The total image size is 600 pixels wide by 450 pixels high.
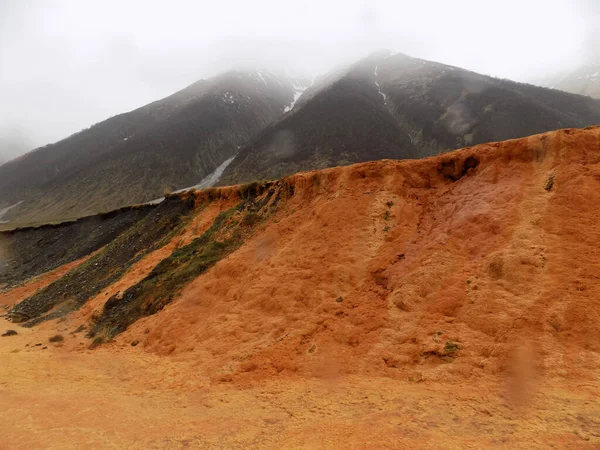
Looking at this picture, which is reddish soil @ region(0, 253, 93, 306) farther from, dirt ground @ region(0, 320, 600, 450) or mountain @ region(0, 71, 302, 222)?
mountain @ region(0, 71, 302, 222)

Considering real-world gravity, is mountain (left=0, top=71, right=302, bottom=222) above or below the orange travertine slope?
above

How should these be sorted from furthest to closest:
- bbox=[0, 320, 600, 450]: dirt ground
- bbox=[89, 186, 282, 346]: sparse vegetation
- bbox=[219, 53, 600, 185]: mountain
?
1. bbox=[219, 53, 600, 185]: mountain
2. bbox=[89, 186, 282, 346]: sparse vegetation
3. bbox=[0, 320, 600, 450]: dirt ground

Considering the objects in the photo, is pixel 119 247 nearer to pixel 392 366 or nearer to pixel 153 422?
pixel 153 422

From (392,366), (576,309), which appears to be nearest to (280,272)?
(392,366)

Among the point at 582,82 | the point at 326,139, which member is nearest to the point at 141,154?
the point at 326,139

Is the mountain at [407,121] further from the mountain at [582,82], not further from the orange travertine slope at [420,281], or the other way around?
the mountain at [582,82]

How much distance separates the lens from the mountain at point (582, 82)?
16615 cm

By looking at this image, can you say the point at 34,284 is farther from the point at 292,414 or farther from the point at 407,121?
the point at 407,121

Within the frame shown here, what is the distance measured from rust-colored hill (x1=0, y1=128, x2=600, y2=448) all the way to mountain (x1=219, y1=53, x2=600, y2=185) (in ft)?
186

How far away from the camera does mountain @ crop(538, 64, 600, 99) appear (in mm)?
166150

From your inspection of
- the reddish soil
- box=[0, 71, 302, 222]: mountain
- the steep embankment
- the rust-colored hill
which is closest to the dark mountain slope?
box=[0, 71, 302, 222]: mountain

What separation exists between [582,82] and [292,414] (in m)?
229

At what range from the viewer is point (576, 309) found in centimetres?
945

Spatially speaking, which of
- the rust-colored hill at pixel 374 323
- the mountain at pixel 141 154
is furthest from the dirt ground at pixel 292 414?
the mountain at pixel 141 154
